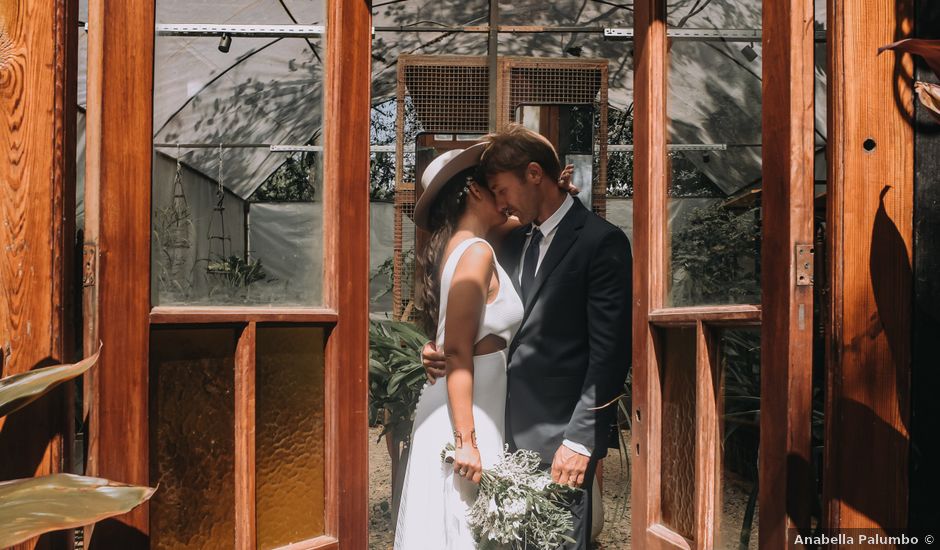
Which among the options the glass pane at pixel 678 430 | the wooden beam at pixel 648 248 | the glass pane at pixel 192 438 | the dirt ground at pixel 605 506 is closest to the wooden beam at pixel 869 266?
the glass pane at pixel 678 430

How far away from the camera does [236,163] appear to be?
6.15 feet

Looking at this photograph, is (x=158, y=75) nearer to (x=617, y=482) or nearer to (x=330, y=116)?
(x=330, y=116)

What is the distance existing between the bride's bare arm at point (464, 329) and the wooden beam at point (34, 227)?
129 centimetres

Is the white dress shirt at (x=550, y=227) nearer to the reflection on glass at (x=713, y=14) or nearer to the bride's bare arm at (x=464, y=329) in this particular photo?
the bride's bare arm at (x=464, y=329)

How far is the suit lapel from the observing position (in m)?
2.75

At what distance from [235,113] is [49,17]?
442mm

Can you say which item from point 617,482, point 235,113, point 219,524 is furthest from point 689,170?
point 617,482

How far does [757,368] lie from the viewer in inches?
64.9

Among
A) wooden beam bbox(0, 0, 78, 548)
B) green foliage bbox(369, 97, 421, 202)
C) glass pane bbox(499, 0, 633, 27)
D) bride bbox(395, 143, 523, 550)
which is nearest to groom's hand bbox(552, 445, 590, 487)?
bride bbox(395, 143, 523, 550)

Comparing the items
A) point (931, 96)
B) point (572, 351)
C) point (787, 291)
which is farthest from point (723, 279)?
point (572, 351)

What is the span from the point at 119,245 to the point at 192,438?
0.44 meters

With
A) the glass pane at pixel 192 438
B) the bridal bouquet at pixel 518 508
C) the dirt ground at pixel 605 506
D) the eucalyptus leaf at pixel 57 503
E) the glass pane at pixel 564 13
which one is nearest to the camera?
the eucalyptus leaf at pixel 57 503

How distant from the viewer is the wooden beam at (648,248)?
2.04 meters

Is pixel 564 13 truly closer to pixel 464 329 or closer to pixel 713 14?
pixel 464 329
